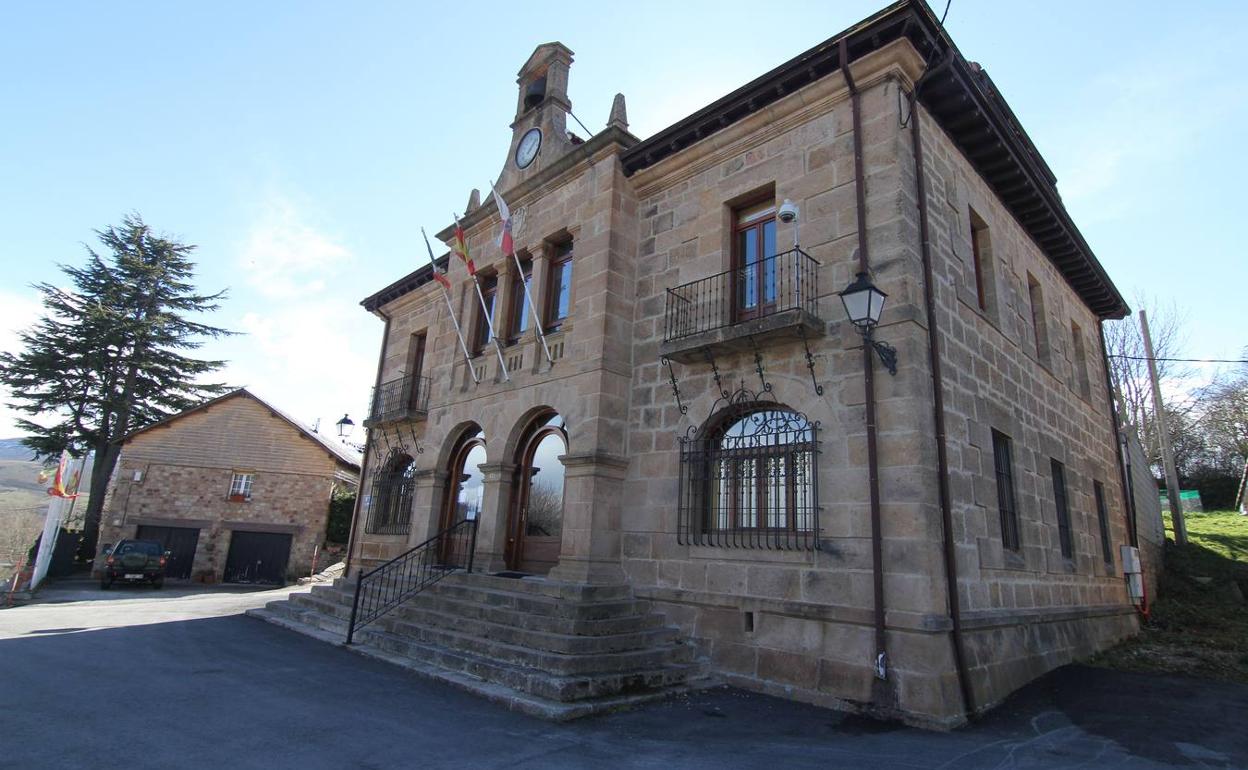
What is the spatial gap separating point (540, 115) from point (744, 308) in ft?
18.5

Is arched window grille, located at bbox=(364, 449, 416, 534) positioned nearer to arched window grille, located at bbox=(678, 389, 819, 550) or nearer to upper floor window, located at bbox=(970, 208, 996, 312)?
arched window grille, located at bbox=(678, 389, 819, 550)

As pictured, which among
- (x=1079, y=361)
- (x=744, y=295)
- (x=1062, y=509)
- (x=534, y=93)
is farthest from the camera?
(x=1079, y=361)

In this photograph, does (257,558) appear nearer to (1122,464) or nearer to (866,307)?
(866,307)

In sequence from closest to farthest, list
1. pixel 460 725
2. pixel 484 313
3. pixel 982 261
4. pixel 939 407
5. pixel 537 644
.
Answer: pixel 460 725 → pixel 939 407 → pixel 537 644 → pixel 982 261 → pixel 484 313

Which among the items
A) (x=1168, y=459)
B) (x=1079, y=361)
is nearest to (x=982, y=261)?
(x=1079, y=361)

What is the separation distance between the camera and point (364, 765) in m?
4.19

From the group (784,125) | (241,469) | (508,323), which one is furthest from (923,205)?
(241,469)

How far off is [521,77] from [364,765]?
449 inches

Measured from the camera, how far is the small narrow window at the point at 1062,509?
9.50 m

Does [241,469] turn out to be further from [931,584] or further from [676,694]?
[931,584]

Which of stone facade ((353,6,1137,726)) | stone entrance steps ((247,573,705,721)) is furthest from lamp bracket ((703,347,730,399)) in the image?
stone entrance steps ((247,573,705,721))

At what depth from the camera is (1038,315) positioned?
10.8m

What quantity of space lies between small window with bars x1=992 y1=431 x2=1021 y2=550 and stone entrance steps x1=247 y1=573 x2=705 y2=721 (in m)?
4.03

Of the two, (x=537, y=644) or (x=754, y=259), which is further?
(x=754, y=259)
